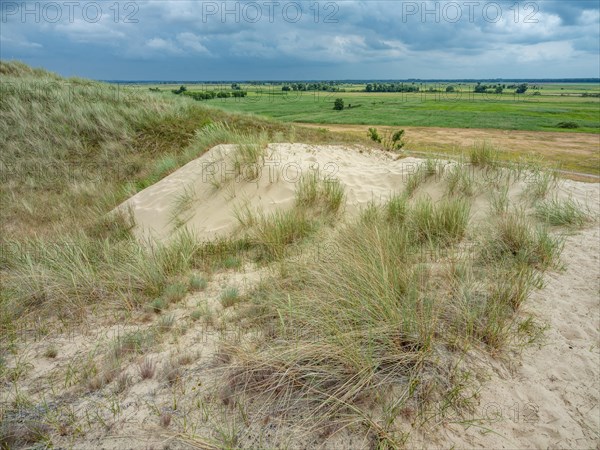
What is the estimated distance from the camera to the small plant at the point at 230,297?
3602 millimetres

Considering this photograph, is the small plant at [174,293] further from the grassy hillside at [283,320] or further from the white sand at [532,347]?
the white sand at [532,347]

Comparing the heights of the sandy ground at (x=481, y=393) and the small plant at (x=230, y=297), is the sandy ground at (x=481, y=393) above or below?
below

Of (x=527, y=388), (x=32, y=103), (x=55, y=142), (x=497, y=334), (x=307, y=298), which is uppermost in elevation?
(x=32, y=103)

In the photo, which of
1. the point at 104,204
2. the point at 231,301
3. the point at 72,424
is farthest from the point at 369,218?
the point at 104,204

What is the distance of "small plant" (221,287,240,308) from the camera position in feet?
11.8

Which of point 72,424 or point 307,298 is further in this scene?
point 307,298

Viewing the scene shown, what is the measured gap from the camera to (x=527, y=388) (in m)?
2.52

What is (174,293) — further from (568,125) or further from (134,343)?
(568,125)

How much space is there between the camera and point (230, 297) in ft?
11.9

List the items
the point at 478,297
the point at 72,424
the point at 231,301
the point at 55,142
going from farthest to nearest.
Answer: the point at 55,142, the point at 231,301, the point at 478,297, the point at 72,424

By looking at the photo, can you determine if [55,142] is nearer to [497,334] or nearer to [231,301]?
[231,301]

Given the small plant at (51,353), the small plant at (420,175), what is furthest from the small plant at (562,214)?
the small plant at (51,353)

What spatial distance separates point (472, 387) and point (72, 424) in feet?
8.46

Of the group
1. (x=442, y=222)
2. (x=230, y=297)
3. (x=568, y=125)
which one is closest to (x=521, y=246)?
(x=442, y=222)
